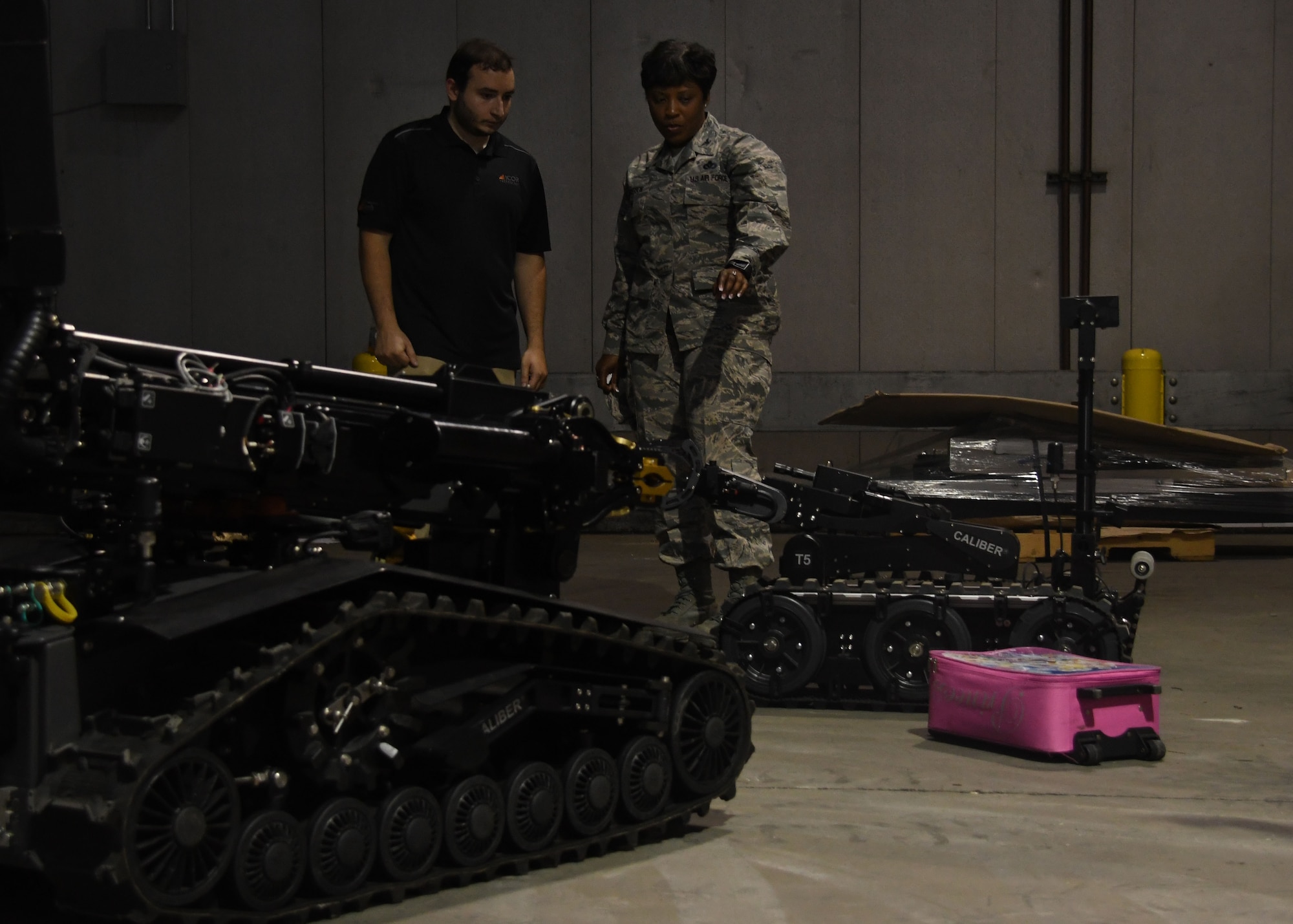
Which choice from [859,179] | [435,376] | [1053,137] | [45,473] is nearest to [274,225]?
[859,179]

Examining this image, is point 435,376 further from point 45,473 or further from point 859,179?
point 859,179

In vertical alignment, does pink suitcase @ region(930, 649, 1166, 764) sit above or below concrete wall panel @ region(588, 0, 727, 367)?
below

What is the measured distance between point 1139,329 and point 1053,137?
1.41 m

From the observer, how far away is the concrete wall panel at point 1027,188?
996cm

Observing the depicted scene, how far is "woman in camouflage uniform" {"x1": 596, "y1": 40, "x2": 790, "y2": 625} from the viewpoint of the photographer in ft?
16.6

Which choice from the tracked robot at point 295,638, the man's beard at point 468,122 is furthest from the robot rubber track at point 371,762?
the man's beard at point 468,122

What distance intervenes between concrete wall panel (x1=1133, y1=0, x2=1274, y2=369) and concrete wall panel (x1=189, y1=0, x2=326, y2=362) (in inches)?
218

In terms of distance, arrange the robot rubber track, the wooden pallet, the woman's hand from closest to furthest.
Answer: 1. the robot rubber track
2. the woman's hand
3. the wooden pallet

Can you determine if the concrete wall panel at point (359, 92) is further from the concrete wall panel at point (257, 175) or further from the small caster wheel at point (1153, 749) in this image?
the small caster wheel at point (1153, 749)

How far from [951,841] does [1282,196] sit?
8400 mm

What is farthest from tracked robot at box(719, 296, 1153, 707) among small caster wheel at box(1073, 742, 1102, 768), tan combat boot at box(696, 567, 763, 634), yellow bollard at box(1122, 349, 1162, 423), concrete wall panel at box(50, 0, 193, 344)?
concrete wall panel at box(50, 0, 193, 344)

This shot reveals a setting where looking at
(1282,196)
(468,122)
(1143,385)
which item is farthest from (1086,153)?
(468,122)

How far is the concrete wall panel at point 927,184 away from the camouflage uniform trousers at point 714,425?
5.06 metres

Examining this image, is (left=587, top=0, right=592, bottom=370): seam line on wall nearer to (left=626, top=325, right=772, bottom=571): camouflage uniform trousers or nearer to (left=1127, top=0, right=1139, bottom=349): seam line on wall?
(left=1127, top=0, right=1139, bottom=349): seam line on wall
